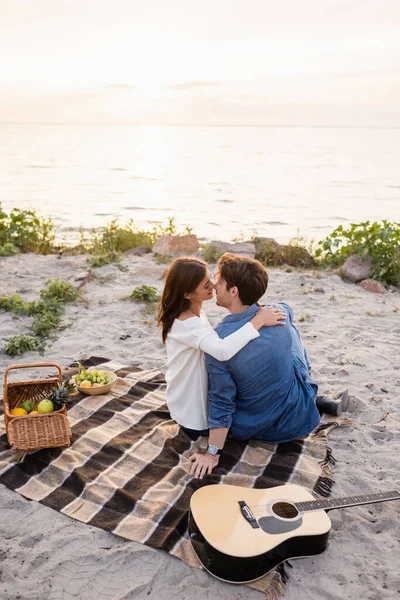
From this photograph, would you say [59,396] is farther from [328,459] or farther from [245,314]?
[328,459]

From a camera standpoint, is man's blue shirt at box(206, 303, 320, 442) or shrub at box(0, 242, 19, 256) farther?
shrub at box(0, 242, 19, 256)

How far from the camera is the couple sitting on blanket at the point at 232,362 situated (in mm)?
3828

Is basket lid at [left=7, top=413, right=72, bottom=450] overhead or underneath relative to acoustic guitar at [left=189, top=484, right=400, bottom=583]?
overhead

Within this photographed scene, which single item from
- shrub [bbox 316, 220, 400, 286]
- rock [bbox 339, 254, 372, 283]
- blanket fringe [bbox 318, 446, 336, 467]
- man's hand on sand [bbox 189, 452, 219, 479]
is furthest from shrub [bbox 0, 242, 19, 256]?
blanket fringe [bbox 318, 446, 336, 467]

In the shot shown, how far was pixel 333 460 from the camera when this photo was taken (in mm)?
4160

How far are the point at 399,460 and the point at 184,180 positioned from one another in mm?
31955

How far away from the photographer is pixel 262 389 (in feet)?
13.0

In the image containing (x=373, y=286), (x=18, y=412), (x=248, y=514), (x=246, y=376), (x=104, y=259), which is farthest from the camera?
(x=104, y=259)

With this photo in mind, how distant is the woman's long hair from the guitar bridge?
1.37m

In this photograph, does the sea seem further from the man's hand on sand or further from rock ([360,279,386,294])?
the man's hand on sand

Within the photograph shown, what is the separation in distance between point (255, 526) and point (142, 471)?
1083mm

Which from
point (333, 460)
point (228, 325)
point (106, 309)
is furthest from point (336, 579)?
point (106, 309)

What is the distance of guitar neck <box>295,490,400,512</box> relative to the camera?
10.9ft

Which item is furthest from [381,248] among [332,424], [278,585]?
[278,585]
